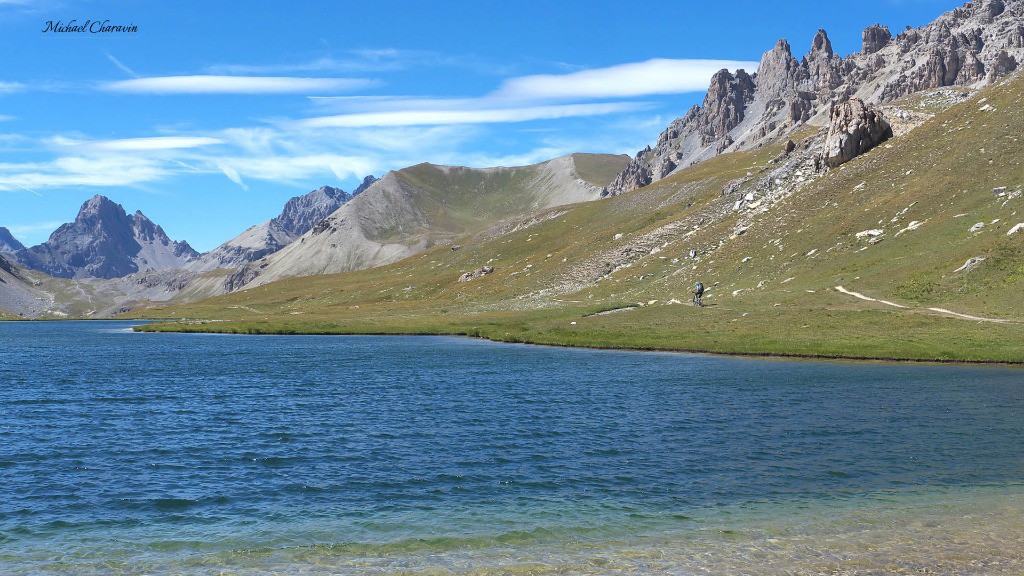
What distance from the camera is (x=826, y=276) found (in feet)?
383

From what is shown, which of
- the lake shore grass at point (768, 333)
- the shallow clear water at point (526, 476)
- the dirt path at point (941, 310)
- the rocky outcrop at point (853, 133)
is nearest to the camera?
the shallow clear water at point (526, 476)

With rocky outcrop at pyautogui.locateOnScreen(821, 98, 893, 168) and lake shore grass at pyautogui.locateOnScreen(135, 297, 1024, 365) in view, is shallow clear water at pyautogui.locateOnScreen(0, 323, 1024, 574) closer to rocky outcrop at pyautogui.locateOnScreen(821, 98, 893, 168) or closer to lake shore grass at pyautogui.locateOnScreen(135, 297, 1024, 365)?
lake shore grass at pyautogui.locateOnScreen(135, 297, 1024, 365)

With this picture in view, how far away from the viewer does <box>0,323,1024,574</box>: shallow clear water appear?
22328 mm

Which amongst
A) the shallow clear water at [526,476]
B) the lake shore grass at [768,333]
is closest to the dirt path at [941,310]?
the lake shore grass at [768,333]

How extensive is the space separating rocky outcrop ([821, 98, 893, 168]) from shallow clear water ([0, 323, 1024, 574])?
116 m

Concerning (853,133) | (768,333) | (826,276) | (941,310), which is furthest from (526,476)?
(853,133)

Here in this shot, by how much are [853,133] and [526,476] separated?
531ft

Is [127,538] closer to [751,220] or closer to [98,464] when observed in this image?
[98,464]

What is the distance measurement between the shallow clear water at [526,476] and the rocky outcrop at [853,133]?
11554 cm

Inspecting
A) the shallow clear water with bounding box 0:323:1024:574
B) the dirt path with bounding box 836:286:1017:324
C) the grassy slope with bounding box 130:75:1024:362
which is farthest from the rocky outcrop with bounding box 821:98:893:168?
the shallow clear water with bounding box 0:323:1024:574

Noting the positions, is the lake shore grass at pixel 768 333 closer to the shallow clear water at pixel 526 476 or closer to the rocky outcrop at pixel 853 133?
the shallow clear water at pixel 526 476

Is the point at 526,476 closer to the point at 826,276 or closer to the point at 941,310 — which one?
the point at 941,310

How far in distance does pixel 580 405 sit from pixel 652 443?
13.3 m

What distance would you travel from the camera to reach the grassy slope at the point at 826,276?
276 ft
